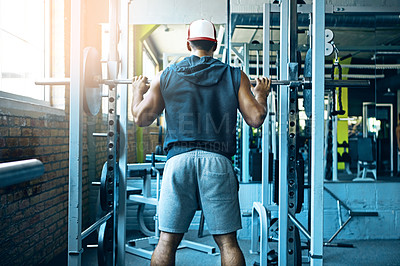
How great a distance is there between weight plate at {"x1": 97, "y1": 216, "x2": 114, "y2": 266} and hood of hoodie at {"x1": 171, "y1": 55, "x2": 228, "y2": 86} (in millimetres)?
1096

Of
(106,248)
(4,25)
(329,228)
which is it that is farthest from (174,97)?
(329,228)

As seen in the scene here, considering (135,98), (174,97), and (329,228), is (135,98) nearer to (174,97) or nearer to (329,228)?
(174,97)

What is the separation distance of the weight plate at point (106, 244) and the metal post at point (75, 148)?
0.56m

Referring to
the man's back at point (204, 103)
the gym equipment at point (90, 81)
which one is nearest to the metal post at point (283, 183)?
the man's back at point (204, 103)

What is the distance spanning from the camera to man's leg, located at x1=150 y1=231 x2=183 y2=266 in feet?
5.21

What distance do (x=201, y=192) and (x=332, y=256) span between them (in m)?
2.02

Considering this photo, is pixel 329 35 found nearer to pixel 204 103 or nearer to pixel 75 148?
pixel 204 103

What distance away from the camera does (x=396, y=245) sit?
341 cm

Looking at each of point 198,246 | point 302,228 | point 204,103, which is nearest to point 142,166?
point 198,246

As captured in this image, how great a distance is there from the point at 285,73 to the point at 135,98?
3.11ft

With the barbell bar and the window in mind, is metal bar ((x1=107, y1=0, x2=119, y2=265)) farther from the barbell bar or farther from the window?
the window

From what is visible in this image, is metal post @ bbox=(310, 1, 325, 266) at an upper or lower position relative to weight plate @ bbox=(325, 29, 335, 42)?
lower

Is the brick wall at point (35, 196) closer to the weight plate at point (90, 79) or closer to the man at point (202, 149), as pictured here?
the weight plate at point (90, 79)

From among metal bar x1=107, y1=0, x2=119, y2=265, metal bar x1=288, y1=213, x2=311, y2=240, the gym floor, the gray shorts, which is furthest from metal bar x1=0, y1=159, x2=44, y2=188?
the gym floor
